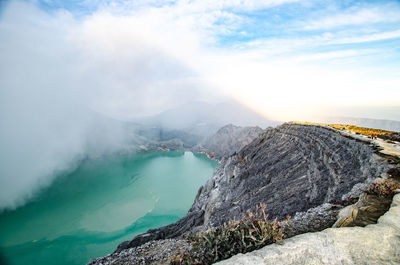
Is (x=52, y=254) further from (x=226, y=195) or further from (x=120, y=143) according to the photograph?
(x=120, y=143)

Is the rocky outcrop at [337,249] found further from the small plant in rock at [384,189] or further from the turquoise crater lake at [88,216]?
the turquoise crater lake at [88,216]

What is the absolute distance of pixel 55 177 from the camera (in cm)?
10594

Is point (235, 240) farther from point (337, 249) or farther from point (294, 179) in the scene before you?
point (294, 179)

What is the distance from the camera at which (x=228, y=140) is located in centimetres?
16400

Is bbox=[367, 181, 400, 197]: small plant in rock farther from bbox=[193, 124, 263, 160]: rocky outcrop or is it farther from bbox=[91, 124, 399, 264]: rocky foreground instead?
bbox=[193, 124, 263, 160]: rocky outcrop

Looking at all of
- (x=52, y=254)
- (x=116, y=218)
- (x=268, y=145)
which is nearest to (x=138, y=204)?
(x=116, y=218)

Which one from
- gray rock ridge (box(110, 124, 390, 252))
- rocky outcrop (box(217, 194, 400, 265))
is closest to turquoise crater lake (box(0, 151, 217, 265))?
gray rock ridge (box(110, 124, 390, 252))

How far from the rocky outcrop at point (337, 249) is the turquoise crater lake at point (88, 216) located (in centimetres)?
4222

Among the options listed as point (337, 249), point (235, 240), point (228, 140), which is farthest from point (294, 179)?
point (228, 140)

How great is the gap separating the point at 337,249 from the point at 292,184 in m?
20.3

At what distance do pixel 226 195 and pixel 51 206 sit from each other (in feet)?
217

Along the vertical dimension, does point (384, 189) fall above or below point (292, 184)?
above

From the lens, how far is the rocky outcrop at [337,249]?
13.6 ft

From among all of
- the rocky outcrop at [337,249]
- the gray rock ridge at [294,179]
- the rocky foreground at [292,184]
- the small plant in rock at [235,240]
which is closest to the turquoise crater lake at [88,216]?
the gray rock ridge at [294,179]
